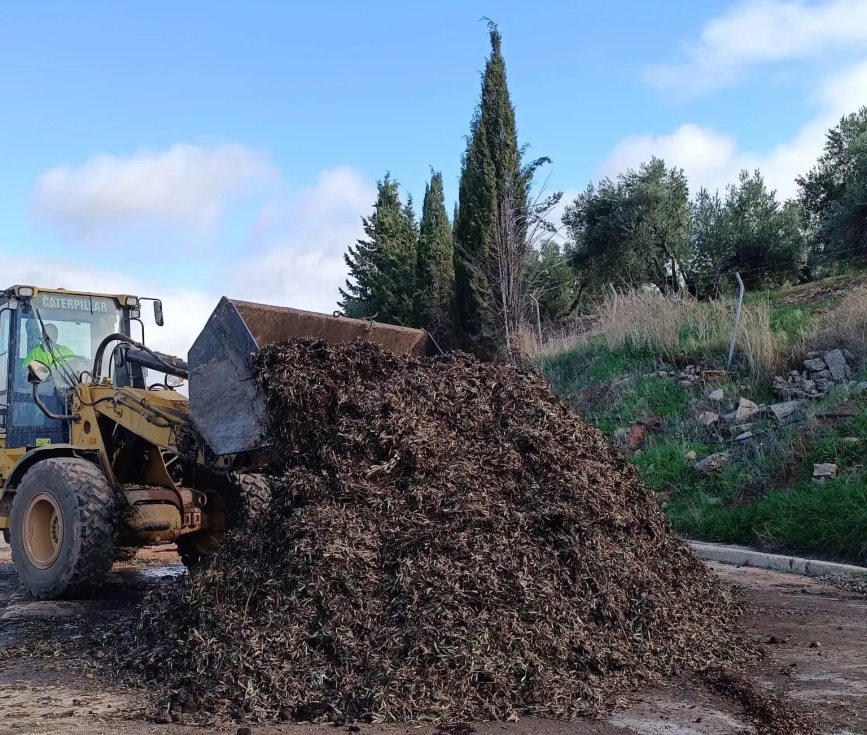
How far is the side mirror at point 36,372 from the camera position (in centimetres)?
720

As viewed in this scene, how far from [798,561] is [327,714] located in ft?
16.9

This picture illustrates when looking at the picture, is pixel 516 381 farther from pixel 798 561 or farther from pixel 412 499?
pixel 798 561

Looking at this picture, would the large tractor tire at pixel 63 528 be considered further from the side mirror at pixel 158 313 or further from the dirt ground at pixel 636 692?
the side mirror at pixel 158 313

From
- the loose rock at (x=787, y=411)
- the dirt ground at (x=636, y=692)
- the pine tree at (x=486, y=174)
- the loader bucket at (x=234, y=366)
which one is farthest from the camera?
the pine tree at (x=486, y=174)

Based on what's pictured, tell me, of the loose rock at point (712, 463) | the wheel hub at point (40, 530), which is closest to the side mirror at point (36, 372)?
the wheel hub at point (40, 530)

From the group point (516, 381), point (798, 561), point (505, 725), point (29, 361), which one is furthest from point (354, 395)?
point (798, 561)

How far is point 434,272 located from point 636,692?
82.5 feet

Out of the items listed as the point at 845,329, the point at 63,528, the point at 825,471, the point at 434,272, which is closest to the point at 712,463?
the point at 825,471

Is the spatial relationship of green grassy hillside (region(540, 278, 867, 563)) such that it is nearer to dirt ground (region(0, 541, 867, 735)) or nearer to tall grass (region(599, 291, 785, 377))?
tall grass (region(599, 291, 785, 377))

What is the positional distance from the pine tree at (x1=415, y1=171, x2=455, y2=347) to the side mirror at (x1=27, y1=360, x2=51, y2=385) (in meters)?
20.0

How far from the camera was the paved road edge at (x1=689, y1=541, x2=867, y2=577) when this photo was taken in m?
7.12

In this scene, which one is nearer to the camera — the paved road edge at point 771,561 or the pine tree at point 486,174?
the paved road edge at point 771,561

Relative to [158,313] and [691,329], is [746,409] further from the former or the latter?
[158,313]

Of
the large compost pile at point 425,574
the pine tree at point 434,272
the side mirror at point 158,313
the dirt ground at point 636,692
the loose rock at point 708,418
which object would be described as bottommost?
the dirt ground at point 636,692
